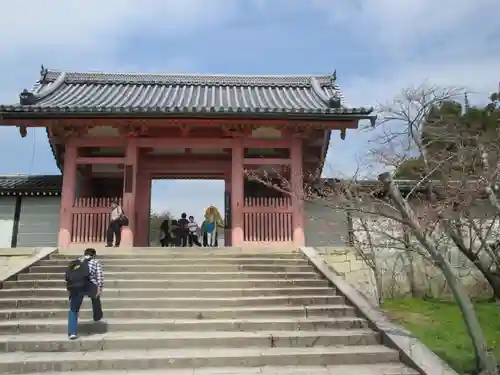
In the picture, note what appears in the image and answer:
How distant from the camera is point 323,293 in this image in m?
8.86

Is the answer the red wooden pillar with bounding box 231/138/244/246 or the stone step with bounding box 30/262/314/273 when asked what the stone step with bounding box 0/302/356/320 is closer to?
the stone step with bounding box 30/262/314/273

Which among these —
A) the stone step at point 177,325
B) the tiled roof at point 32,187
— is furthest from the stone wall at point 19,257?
the tiled roof at point 32,187

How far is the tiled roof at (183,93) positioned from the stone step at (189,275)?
4.48 meters

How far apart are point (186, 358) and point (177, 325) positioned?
127cm

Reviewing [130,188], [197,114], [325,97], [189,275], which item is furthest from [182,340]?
[325,97]

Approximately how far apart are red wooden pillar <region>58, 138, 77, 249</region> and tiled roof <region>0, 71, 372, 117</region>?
1483 mm

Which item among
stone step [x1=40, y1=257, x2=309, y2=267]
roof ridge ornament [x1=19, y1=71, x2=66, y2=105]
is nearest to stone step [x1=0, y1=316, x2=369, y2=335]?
stone step [x1=40, y1=257, x2=309, y2=267]

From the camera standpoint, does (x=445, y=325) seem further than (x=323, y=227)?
No

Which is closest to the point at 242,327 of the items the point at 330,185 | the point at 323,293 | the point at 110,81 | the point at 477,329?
the point at 323,293

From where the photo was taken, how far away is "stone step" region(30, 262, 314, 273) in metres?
9.86

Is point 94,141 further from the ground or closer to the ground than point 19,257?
further from the ground

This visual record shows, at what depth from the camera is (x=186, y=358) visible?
6.21 meters

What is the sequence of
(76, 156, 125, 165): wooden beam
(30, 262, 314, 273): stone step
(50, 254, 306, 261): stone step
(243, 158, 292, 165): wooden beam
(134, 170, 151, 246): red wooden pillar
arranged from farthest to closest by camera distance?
(134, 170, 151, 246): red wooden pillar < (243, 158, 292, 165): wooden beam < (76, 156, 125, 165): wooden beam < (50, 254, 306, 261): stone step < (30, 262, 314, 273): stone step

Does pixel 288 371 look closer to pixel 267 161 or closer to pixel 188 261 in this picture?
pixel 188 261
